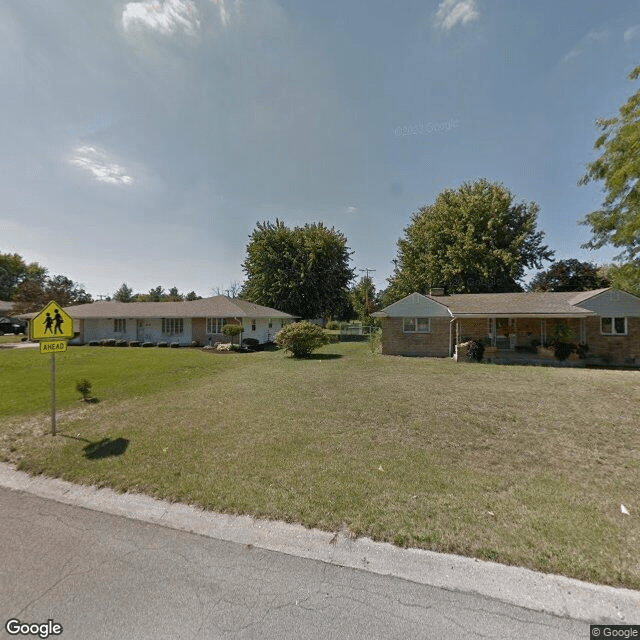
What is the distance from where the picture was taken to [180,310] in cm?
2517

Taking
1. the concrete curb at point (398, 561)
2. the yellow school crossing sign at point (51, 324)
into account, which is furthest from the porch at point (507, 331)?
the yellow school crossing sign at point (51, 324)

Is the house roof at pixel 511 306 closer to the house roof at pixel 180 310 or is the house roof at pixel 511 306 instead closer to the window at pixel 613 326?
the window at pixel 613 326

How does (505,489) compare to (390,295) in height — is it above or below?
below

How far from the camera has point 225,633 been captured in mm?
2057

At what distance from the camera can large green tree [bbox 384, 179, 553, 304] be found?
93.9 feet

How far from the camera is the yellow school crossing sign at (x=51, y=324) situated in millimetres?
5613

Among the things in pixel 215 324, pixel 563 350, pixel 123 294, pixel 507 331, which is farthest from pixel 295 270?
pixel 123 294

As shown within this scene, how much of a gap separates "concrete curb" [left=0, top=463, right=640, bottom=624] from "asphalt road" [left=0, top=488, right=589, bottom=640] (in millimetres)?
92

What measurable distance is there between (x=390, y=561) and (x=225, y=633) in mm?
1386

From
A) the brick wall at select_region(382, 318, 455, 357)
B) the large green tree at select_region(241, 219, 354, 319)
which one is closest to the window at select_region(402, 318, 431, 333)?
the brick wall at select_region(382, 318, 455, 357)

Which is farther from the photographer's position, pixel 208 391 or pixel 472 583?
pixel 208 391

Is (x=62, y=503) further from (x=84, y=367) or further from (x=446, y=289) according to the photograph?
(x=446, y=289)

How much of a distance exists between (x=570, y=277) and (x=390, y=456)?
35.3 meters

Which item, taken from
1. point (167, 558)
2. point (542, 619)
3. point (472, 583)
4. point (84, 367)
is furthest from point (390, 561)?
point (84, 367)
